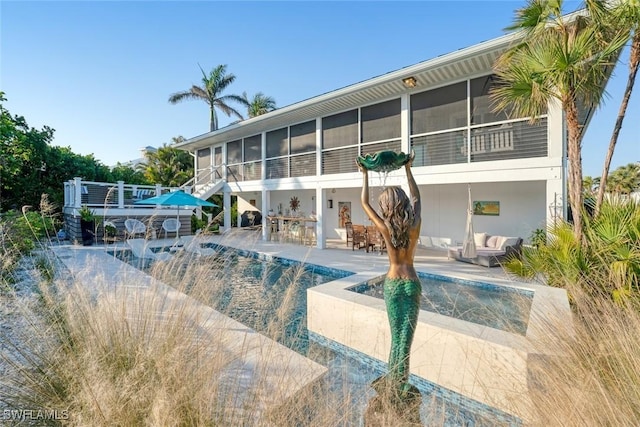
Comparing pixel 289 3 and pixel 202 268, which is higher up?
pixel 289 3

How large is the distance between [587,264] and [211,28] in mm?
13258

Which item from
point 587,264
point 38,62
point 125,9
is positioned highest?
point 125,9

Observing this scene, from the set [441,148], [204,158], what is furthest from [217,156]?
[441,148]

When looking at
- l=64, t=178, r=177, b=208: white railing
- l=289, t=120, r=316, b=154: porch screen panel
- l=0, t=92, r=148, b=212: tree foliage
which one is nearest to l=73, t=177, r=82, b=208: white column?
l=64, t=178, r=177, b=208: white railing

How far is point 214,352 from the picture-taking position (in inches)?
85.5

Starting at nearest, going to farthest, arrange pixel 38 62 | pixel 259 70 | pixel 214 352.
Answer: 1. pixel 214 352
2. pixel 38 62
3. pixel 259 70

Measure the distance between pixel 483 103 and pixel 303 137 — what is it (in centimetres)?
768

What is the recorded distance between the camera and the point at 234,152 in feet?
59.5

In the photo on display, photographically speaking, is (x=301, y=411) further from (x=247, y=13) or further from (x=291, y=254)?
(x=247, y=13)

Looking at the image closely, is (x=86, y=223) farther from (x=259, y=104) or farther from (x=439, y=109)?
(x=259, y=104)

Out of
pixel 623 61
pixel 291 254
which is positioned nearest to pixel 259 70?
pixel 291 254

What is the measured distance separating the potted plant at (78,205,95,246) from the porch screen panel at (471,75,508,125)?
16.3 meters

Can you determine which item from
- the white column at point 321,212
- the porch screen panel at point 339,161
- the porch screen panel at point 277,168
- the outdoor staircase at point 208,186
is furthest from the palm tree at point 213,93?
the white column at point 321,212

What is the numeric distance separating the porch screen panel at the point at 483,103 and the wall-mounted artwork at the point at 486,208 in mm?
4238
